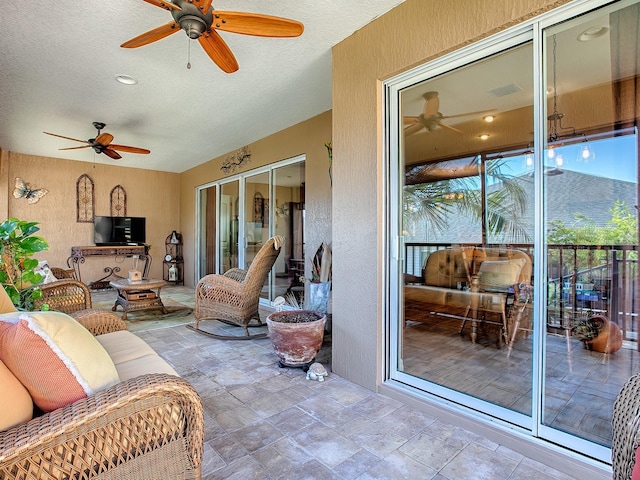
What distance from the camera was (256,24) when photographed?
188 cm

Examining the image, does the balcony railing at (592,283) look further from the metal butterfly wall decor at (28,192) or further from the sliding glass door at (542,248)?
the metal butterfly wall decor at (28,192)

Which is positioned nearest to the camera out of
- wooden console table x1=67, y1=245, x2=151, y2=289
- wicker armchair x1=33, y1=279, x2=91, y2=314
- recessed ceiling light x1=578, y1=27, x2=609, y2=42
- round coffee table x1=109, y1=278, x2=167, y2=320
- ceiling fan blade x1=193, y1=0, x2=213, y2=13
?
ceiling fan blade x1=193, y1=0, x2=213, y2=13

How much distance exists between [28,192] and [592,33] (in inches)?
336

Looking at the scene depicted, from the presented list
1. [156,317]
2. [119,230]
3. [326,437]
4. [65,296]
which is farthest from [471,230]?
[119,230]

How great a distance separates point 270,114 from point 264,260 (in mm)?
2018

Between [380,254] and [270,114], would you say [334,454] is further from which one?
[270,114]

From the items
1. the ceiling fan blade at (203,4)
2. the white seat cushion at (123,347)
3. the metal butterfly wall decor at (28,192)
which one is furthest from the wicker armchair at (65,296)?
the metal butterfly wall decor at (28,192)

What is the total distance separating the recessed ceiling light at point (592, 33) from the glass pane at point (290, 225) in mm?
3304

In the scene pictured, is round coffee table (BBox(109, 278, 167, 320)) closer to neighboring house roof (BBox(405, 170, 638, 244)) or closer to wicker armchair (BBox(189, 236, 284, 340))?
→ wicker armchair (BBox(189, 236, 284, 340))

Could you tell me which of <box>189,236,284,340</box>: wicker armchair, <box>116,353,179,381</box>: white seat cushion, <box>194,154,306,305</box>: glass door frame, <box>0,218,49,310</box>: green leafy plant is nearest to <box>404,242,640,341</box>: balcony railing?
<box>189,236,284,340</box>: wicker armchair

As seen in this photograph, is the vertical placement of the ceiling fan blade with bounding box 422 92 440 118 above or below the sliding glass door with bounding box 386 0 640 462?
above

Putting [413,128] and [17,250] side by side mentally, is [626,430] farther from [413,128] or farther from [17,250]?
[17,250]

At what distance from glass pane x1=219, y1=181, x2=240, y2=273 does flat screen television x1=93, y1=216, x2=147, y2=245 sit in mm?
2242

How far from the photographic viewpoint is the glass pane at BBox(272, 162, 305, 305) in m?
4.81
